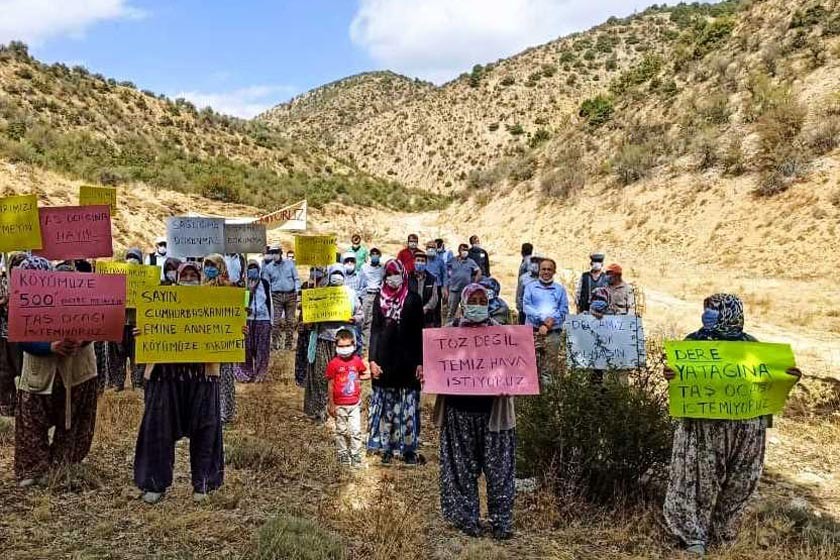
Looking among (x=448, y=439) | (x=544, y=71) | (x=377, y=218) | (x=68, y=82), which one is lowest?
(x=448, y=439)

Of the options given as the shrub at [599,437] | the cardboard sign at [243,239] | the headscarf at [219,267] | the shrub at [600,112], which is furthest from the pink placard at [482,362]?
the shrub at [600,112]

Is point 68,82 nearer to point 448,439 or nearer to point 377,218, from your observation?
point 377,218

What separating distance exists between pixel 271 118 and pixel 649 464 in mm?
97579

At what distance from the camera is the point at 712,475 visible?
15.5 ft

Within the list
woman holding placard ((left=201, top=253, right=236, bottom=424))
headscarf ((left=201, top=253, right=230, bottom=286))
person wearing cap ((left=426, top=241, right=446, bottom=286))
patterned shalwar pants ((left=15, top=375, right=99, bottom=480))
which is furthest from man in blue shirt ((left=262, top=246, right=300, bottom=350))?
patterned shalwar pants ((left=15, top=375, right=99, bottom=480))

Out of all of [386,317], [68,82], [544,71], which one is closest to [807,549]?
[386,317]

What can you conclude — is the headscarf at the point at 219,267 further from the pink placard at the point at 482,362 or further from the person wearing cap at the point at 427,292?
the person wearing cap at the point at 427,292

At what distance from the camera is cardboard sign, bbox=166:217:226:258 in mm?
9617

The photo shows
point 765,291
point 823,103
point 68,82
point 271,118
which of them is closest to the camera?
point 765,291

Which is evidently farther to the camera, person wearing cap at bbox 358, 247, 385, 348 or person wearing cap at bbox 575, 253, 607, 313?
person wearing cap at bbox 358, 247, 385, 348

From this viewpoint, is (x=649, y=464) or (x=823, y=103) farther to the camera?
(x=823, y=103)

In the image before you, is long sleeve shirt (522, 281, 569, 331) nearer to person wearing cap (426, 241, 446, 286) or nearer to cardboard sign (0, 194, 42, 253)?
person wearing cap (426, 241, 446, 286)

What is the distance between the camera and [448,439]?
4965mm

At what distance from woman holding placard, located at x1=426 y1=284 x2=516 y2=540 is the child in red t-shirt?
1511 millimetres
